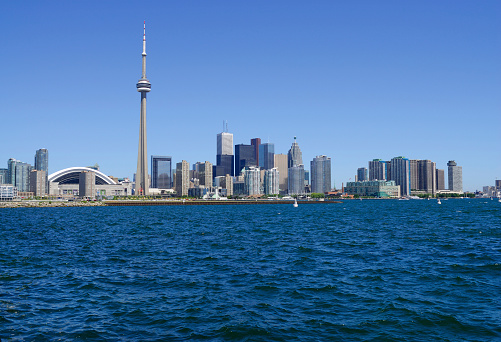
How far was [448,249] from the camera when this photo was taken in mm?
48062

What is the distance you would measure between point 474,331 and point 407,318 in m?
3.24

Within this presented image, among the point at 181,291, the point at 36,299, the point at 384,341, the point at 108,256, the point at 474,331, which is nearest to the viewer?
the point at 384,341

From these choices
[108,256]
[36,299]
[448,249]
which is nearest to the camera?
[36,299]

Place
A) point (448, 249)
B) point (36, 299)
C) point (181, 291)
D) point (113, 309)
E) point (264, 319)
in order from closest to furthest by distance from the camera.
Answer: point (264, 319) → point (113, 309) → point (36, 299) → point (181, 291) → point (448, 249)

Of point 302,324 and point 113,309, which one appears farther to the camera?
point 113,309

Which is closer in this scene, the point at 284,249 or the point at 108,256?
the point at 108,256

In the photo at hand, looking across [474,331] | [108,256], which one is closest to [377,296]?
[474,331]

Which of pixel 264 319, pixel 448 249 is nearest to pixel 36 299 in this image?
pixel 264 319

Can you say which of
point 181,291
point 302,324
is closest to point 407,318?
point 302,324

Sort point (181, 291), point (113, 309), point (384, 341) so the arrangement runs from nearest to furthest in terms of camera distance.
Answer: point (384, 341), point (113, 309), point (181, 291)

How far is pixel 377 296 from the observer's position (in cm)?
2725

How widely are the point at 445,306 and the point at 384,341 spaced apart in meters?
7.80

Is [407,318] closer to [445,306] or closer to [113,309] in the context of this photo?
[445,306]

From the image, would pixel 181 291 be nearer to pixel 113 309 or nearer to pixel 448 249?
pixel 113 309
